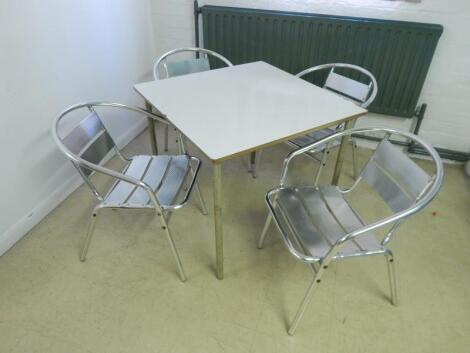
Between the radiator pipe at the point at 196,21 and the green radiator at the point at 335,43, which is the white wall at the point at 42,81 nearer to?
the radiator pipe at the point at 196,21

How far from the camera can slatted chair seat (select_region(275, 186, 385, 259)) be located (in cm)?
130

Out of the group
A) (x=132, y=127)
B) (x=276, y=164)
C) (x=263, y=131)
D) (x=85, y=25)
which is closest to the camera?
(x=263, y=131)

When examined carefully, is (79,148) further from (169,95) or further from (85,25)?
(85,25)

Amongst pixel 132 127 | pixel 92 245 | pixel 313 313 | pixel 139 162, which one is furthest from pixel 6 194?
pixel 313 313

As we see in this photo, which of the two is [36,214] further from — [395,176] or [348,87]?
[348,87]

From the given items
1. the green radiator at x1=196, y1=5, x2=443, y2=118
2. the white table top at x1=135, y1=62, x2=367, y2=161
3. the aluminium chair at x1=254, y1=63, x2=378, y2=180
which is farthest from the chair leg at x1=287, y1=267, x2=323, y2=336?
the green radiator at x1=196, y1=5, x2=443, y2=118

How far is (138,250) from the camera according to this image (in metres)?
1.79

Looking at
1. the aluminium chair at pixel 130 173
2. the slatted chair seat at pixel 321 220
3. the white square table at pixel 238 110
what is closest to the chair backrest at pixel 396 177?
the slatted chair seat at pixel 321 220

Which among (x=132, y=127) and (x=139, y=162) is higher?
(x=139, y=162)

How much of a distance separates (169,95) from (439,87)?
1854 millimetres

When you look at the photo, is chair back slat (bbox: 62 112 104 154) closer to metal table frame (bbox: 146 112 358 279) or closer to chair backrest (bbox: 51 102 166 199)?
chair backrest (bbox: 51 102 166 199)

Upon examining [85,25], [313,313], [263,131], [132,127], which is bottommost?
[313,313]

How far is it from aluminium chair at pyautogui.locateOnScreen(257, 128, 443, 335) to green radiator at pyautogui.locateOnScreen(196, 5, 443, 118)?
108 cm

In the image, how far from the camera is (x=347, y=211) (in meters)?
1.49
